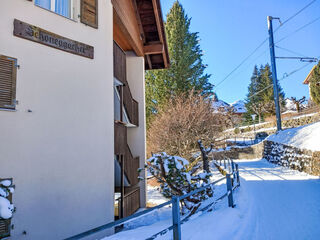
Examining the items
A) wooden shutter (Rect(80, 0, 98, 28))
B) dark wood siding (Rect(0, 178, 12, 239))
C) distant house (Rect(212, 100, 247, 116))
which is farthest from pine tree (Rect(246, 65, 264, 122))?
dark wood siding (Rect(0, 178, 12, 239))

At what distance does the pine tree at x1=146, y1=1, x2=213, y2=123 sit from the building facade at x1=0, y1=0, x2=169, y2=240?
15419 millimetres

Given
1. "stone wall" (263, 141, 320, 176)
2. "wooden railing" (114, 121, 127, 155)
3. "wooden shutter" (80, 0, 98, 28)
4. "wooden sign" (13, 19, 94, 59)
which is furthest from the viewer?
"stone wall" (263, 141, 320, 176)

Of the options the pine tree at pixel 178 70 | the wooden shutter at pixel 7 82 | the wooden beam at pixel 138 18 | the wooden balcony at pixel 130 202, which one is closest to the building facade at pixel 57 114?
the wooden shutter at pixel 7 82

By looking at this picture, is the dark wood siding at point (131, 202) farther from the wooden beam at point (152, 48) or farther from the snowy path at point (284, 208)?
the wooden beam at point (152, 48)

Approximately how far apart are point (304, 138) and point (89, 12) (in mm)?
11770

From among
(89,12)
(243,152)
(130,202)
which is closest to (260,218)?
(130,202)

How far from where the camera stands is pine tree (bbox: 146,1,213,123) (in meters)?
23.1

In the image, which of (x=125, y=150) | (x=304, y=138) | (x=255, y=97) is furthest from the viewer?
(x=255, y=97)

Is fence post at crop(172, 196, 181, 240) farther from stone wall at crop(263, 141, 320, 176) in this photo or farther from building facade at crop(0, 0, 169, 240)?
stone wall at crop(263, 141, 320, 176)

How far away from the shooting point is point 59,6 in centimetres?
582

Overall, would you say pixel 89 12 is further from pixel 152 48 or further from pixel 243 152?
pixel 243 152

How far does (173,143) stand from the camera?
15.7 m

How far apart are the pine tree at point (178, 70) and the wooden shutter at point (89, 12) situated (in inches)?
604

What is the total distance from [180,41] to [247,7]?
938 centimetres
